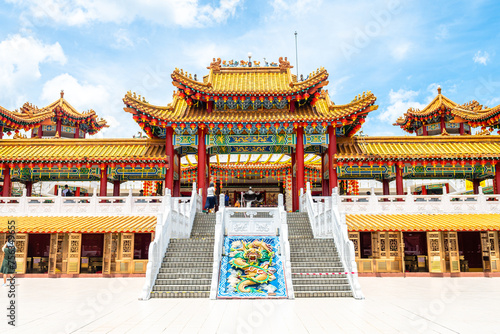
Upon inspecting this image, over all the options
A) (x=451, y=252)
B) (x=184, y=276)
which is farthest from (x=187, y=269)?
(x=451, y=252)

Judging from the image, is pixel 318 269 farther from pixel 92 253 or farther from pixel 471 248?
pixel 92 253

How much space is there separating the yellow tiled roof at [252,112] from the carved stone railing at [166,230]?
4.38 meters

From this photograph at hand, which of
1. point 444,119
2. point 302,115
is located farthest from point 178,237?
point 444,119

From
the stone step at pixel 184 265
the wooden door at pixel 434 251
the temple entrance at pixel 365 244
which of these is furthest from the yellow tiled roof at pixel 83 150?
the wooden door at pixel 434 251

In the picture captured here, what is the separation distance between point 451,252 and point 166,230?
1052 cm

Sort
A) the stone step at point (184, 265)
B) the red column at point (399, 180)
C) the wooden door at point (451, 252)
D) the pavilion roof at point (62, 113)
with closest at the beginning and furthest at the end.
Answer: the stone step at point (184, 265) → the wooden door at point (451, 252) → the red column at point (399, 180) → the pavilion roof at point (62, 113)

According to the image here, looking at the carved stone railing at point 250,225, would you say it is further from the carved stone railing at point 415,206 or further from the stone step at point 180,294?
the carved stone railing at point 415,206

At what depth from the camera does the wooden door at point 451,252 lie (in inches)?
548

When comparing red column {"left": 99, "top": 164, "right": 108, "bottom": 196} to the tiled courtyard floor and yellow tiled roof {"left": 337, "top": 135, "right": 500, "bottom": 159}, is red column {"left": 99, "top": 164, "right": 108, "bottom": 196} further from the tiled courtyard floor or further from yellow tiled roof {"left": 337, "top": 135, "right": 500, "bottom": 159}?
yellow tiled roof {"left": 337, "top": 135, "right": 500, "bottom": 159}

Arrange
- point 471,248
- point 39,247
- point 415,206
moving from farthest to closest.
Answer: point 471,248
point 415,206
point 39,247

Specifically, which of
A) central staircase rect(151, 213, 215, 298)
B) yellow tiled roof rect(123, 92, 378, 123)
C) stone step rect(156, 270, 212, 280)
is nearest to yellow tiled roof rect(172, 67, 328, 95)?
yellow tiled roof rect(123, 92, 378, 123)

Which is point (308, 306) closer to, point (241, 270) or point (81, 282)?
point (241, 270)

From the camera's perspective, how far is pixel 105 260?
1390 cm

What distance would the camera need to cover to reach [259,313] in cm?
784
